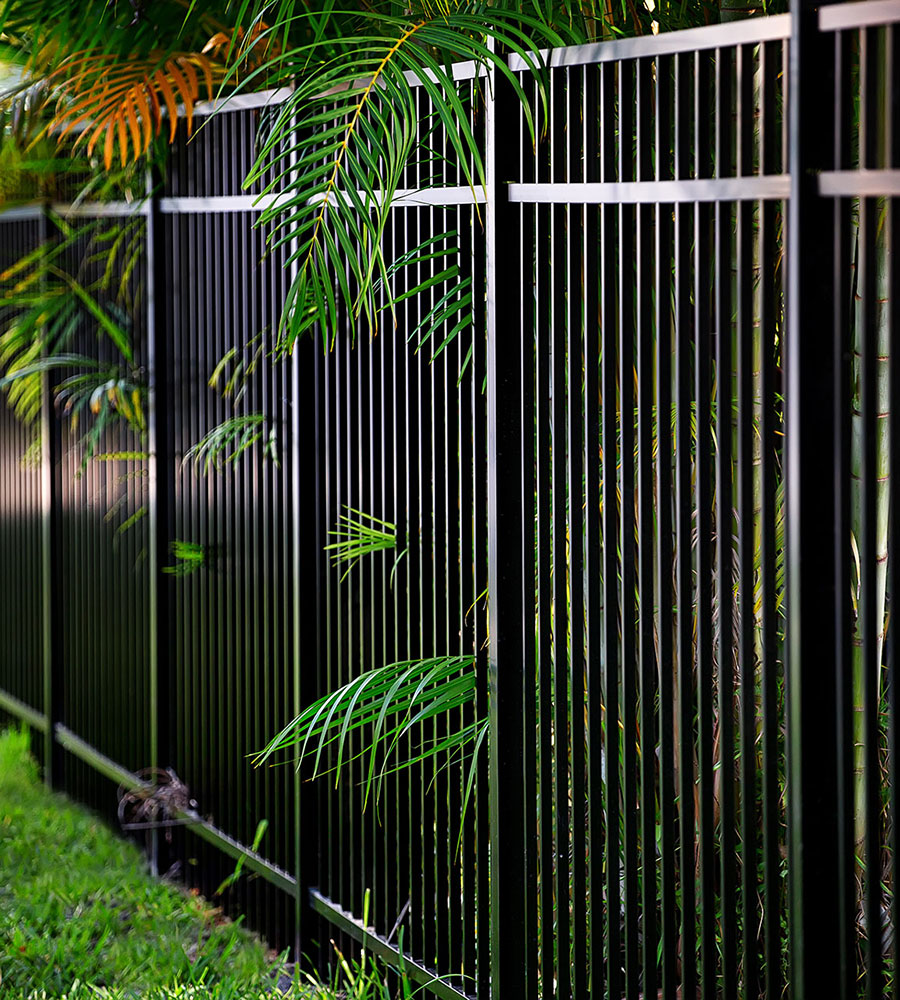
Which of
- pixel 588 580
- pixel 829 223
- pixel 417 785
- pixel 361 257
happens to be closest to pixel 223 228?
pixel 361 257

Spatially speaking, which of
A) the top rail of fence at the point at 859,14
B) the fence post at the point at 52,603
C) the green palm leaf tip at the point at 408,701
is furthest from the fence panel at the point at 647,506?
the fence post at the point at 52,603

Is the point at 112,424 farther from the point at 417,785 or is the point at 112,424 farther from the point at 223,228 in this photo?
the point at 417,785

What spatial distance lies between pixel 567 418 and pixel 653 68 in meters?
0.69

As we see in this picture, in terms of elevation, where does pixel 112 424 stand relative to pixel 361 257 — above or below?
below

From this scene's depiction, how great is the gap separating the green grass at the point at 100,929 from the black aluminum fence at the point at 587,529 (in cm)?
16

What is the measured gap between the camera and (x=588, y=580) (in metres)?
2.85

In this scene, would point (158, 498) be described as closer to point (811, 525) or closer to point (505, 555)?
point (505, 555)

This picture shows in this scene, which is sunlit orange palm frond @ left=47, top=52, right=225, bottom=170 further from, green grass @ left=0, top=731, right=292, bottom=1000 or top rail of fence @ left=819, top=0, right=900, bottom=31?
top rail of fence @ left=819, top=0, right=900, bottom=31

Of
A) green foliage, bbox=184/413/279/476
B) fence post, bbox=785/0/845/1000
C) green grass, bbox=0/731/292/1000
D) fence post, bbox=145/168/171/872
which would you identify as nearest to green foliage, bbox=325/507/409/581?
green foliage, bbox=184/413/279/476

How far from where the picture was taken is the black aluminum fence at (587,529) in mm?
2248

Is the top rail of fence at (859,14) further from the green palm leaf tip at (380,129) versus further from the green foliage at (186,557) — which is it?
the green foliage at (186,557)

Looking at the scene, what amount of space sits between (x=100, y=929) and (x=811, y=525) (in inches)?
126

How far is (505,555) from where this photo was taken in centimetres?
313

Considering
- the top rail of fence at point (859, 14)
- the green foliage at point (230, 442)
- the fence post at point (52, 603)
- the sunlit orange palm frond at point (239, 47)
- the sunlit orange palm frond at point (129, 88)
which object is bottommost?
the fence post at point (52, 603)
